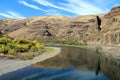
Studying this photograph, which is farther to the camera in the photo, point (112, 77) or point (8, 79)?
point (112, 77)

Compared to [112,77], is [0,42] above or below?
above

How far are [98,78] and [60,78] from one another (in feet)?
30.4

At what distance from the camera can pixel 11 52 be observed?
94.2 metres

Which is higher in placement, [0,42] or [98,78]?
[0,42]

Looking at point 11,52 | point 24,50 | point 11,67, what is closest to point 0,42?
point 24,50

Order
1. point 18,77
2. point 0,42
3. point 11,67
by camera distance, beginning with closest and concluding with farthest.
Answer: point 18,77
point 11,67
point 0,42

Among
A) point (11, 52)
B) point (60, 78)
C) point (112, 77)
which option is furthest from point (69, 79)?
point (11, 52)

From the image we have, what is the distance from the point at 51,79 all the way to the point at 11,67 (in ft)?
51.6

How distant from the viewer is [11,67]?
65.9 meters

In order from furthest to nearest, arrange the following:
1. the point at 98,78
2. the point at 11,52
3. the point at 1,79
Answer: the point at 11,52 → the point at 98,78 → the point at 1,79

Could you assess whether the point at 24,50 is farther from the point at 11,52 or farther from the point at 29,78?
the point at 29,78

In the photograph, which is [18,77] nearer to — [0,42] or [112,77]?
[112,77]

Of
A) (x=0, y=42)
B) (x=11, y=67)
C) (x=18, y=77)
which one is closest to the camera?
(x=18, y=77)

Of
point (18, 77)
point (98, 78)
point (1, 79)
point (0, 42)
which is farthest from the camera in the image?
point (0, 42)
